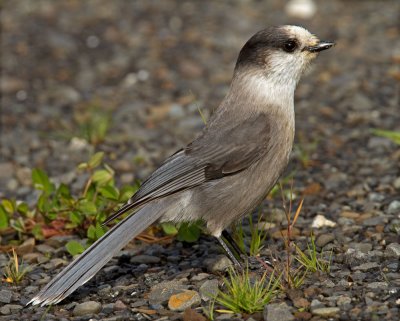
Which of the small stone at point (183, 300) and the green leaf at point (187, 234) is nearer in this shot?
the small stone at point (183, 300)

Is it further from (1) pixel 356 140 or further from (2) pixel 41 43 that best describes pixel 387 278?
(2) pixel 41 43

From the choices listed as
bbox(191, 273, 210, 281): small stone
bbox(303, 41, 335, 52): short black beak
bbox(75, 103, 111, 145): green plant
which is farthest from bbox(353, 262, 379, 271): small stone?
bbox(75, 103, 111, 145): green plant

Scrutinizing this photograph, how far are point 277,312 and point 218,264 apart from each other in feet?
3.46

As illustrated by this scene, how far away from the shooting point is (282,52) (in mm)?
5629

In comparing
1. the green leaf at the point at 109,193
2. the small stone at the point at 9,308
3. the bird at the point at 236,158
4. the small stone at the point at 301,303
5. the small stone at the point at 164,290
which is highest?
the bird at the point at 236,158

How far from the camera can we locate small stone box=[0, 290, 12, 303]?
16.5ft

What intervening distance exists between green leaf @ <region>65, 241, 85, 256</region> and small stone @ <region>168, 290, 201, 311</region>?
3.44 feet

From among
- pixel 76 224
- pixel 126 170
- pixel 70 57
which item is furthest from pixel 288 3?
pixel 76 224

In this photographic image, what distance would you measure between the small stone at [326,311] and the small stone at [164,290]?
3.19ft

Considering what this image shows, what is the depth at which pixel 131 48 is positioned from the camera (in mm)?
10320

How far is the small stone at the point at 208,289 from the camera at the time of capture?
4746 millimetres

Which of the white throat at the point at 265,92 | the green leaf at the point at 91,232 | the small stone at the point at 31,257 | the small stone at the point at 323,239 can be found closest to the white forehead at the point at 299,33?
the white throat at the point at 265,92

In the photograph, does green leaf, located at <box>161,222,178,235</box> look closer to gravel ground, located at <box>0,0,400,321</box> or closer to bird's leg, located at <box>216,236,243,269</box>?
gravel ground, located at <box>0,0,400,321</box>

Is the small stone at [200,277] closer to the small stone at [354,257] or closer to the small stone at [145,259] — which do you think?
the small stone at [145,259]
